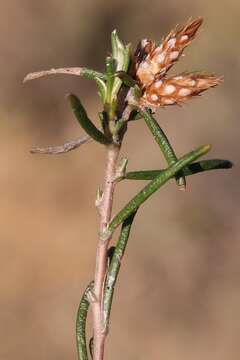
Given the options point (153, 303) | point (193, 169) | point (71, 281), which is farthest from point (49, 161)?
point (193, 169)

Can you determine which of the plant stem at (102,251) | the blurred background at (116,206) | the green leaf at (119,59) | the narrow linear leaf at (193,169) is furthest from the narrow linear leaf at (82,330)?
the blurred background at (116,206)

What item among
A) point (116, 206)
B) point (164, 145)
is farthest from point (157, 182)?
point (116, 206)

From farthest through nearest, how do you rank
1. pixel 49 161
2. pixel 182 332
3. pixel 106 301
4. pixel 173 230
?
1. pixel 49 161
2. pixel 173 230
3. pixel 182 332
4. pixel 106 301

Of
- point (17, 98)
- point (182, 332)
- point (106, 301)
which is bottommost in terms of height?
point (182, 332)

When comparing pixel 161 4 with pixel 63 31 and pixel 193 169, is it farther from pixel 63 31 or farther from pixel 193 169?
pixel 193 169

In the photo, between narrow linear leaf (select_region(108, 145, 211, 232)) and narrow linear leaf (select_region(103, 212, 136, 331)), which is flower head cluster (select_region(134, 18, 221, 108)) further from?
narrow linear leaf (select_region(103, 212, 136, 331))

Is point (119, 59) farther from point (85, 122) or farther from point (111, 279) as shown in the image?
point (111, 279)
